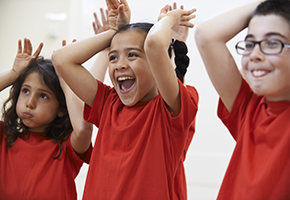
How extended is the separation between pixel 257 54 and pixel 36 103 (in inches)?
37.2

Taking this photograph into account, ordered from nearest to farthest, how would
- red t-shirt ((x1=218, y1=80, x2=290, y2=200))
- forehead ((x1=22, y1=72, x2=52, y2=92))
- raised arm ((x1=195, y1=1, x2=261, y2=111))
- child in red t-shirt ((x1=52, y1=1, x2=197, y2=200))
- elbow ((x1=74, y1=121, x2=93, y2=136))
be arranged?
Answer: red t-shirt ((x1=218, y1=80, x2=290, y2=200)) → raised arm ((x1=195, y1=1, x2=261, y2=111)) → child in red t-shirt ((x1=52, y1=1, x2=197, y2=200)) → elbow ((x1=74, y1=121, x2=93, y2=136)) → forehead ((x1=22, y1=72, x2=52, y2=92))

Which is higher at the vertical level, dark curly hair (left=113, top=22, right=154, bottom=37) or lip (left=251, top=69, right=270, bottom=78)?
dark curly hair (left=113, top=22, right=154, bottom=37)

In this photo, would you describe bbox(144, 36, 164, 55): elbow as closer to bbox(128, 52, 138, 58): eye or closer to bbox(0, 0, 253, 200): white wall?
bbox(128, 52, 138, 58): eye

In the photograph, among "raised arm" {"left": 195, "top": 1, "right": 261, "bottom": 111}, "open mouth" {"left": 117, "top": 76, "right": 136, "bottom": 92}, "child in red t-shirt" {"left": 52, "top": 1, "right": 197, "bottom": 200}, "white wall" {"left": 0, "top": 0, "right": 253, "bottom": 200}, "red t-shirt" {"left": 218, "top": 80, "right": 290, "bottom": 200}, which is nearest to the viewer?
"red t-shirt" {"left": 218, "top": 80, "right": 290, "bottom": 200}

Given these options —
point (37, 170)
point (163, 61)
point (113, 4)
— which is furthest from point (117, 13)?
point (37, 170)

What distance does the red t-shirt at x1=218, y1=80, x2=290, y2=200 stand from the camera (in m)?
0.74

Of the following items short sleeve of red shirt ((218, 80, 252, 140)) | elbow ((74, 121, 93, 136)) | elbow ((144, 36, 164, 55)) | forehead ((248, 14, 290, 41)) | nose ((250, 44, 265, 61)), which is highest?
forehead ((248, 14, 290, 41))

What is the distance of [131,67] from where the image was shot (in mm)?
1042

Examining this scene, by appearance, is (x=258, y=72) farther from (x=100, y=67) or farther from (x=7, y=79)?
(x=7, y=79)

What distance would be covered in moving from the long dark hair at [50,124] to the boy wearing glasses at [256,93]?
759 mm

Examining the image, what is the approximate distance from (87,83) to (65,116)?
378mm

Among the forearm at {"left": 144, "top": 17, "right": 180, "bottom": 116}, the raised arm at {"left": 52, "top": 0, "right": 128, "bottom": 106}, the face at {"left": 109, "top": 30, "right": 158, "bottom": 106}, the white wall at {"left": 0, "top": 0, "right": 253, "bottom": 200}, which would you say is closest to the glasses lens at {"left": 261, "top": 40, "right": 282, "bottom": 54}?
the forearm at {"left": 144, "top": 17, "right": 180, "bottom": 116}

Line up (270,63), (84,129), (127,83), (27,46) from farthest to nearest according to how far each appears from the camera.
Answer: (27,46), (84,129), (127,83), (270,63)

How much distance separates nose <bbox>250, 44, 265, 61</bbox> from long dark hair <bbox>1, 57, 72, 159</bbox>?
901 mm
